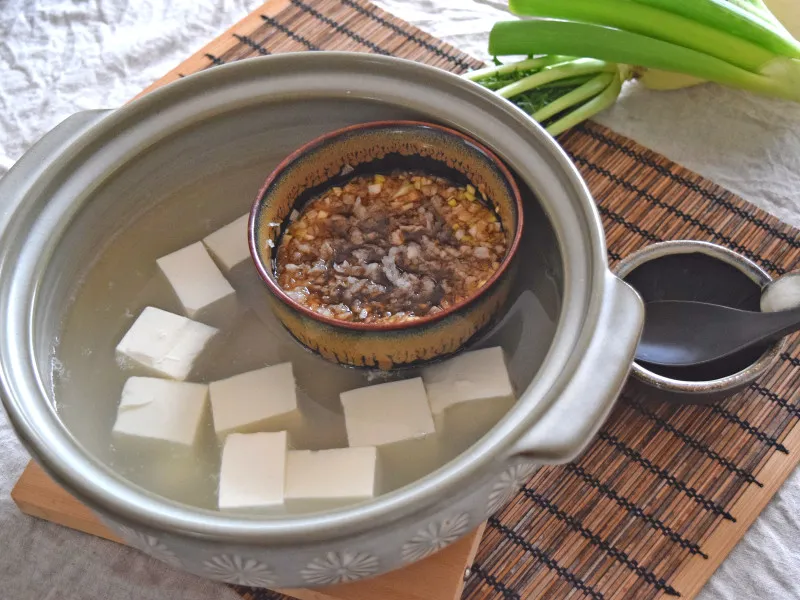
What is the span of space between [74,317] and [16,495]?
26 centimetres

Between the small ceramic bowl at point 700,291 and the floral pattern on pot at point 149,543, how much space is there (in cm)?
62

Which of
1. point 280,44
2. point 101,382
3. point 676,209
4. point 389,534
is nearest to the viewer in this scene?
point 389,534

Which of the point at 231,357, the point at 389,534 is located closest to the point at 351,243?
the point at 231,357

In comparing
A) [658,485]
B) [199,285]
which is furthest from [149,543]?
[658,485]

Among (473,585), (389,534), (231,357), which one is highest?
(389,534)

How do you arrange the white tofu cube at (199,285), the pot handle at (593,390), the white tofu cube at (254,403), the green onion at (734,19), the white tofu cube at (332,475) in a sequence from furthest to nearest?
the green onion at (734,19), the white tofu cube at (199,285), the white tofu cube at (254,403), the white tofu cube at (332,475), the pot handle at (593,390)

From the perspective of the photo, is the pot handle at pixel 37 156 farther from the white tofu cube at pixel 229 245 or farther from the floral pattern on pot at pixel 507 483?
the floral pattern on pot at pixel 507 483

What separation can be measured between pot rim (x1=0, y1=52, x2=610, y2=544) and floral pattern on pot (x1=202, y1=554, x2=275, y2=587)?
0.12 feet

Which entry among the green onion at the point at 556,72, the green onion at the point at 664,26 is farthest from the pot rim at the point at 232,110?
the green onion at the point at 664,26

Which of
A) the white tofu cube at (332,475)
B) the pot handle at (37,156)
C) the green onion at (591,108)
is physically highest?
the pot handle at (37,156)

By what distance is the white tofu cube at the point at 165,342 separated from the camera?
1.06m

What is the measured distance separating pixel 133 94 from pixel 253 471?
41.4 inches

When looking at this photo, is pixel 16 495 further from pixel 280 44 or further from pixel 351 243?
pixel 280 44

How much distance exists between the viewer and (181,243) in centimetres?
118
